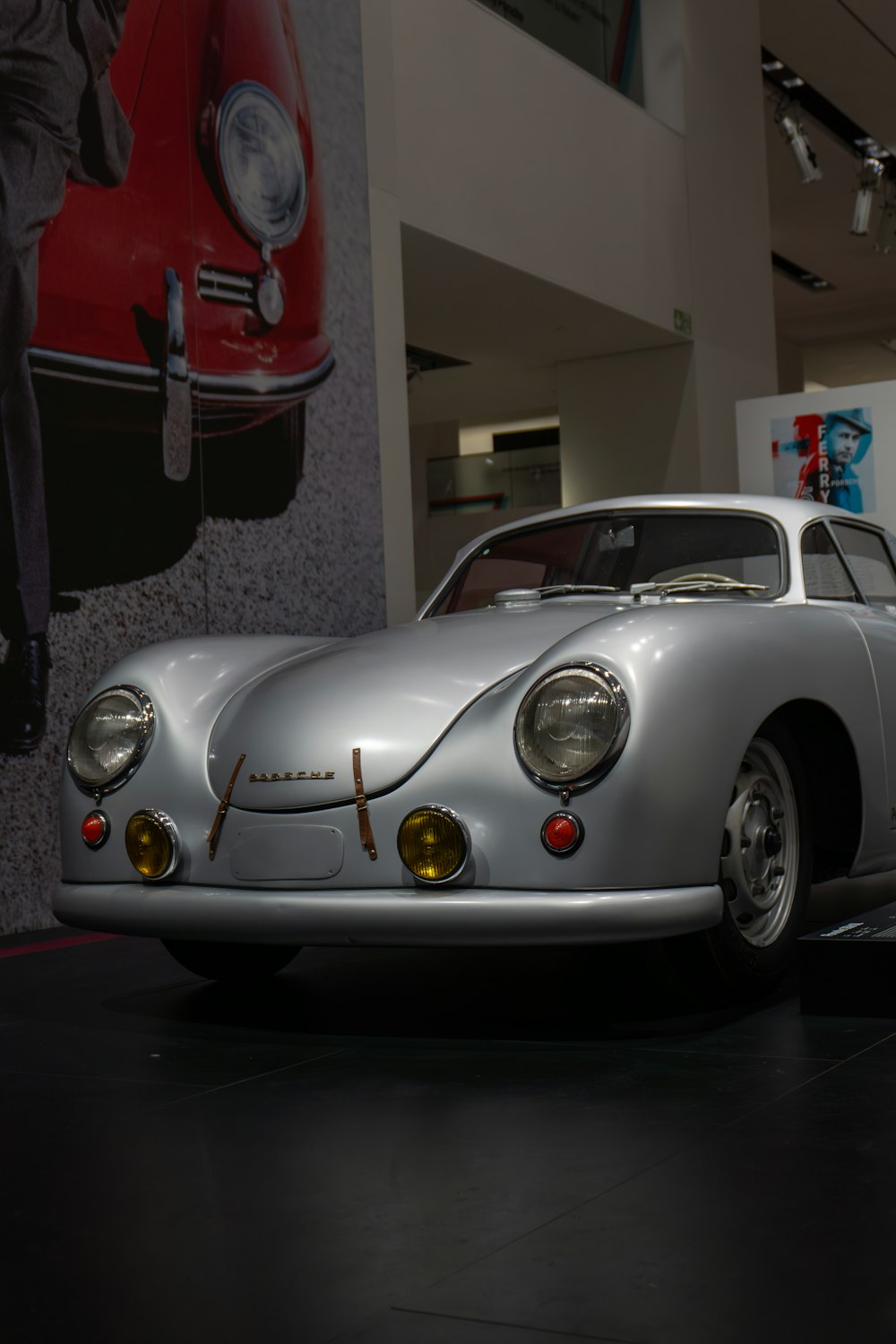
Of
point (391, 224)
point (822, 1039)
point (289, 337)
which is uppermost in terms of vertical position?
point (391, 224)

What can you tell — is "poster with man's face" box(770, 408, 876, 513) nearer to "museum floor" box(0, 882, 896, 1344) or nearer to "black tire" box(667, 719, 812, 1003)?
"black tire" box(667, 719, 812, 1003)

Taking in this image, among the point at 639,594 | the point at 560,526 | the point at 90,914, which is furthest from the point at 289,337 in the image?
the point at 90,914

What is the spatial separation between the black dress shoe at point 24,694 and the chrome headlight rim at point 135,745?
180cm

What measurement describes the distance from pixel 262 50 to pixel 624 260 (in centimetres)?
421

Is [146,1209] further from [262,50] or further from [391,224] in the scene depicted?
[391,224]

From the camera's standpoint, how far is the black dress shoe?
5.21 metres

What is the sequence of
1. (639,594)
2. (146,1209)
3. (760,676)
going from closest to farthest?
(146,1209)
(760,676)
(639,594)

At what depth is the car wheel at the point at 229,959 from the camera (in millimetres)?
3666

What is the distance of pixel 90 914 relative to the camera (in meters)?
3.24

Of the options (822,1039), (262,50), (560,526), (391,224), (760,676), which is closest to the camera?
(822,1039)

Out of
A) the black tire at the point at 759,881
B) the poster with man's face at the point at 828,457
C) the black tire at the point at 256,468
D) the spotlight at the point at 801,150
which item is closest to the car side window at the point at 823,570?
the black tire at the point at 759,881

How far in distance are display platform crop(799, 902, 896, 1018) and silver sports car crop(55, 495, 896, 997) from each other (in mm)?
146

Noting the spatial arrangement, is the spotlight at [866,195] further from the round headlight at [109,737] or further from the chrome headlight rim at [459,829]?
the chrome headlight rim at [459,829]

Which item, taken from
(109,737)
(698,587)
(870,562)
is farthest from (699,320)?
(109,737)
